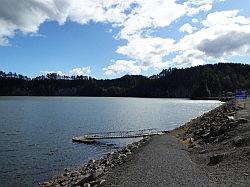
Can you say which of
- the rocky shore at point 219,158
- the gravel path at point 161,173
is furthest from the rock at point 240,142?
the gravel path at point 161,173

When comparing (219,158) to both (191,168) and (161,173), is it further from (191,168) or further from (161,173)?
(161,173)

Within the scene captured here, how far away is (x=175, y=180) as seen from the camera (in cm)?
1817

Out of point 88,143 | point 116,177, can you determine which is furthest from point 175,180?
point 88,143

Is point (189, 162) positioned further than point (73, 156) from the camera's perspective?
No

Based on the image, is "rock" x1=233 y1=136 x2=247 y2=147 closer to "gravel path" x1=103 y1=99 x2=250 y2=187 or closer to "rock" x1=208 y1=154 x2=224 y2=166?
"gravel path" x1=103 y1=99 x2=250 y2=187

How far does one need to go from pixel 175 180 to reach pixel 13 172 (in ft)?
65.2

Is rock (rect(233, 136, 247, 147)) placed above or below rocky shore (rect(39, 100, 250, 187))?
above

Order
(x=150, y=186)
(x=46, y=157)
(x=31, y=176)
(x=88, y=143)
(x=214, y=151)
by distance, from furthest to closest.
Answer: (x=88, y=143), (x=46, y=157), (x=31, y=176), (x=214, y=151), (x=150, y=186)

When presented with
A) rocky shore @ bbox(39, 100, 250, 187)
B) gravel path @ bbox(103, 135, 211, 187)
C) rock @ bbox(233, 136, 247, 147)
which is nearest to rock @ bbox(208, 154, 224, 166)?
rocky shore @ bbox(39, 100, 250, 187)

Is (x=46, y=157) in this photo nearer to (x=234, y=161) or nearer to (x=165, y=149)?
(x=165, y=149)

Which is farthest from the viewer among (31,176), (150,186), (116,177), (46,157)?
(46,157)

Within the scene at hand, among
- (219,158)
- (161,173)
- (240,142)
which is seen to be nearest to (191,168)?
(161,173)

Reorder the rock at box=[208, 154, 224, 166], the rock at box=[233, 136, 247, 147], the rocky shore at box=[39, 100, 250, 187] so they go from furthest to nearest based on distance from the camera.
Answer: the rock at box=[233, 136, 247, 147] → the rock at box=[208, 154, 224, 166] → the rocky shore at box=[39, 100, 250, 187]

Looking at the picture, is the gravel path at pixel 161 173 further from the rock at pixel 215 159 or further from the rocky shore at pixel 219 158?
the rock at pixel 215 159
